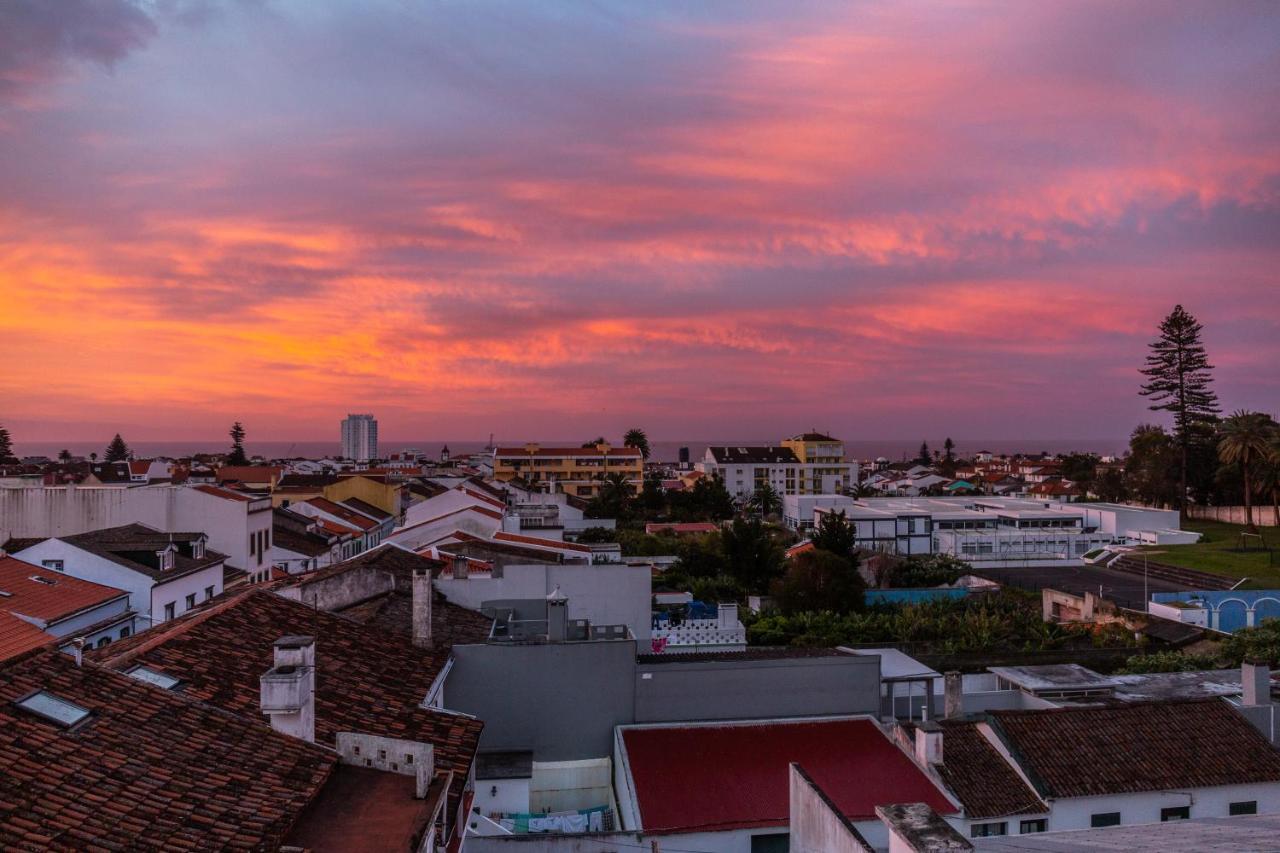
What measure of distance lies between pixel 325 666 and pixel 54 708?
4429 mm

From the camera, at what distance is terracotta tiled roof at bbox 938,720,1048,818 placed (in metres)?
13.3

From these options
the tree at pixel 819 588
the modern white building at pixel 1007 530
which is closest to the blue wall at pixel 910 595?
the tree at pixel 819 588

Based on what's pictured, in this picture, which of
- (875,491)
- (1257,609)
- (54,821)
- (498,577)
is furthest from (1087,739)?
(875,491)

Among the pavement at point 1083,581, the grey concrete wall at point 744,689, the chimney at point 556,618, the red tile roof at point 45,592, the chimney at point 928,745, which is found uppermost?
the chimney at point 556,618

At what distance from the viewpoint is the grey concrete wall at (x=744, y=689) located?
15.1m

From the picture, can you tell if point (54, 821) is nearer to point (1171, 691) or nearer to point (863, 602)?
point (1171, 691)

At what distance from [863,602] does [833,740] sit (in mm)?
23284

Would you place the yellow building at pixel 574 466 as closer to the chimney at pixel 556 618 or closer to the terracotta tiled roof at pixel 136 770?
the chimney at pixel 556 618

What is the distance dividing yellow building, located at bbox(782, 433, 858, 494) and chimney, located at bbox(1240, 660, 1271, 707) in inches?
3352

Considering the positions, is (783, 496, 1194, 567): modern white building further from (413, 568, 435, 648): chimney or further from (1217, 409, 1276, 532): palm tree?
(413, 568, 435, 648): chimney

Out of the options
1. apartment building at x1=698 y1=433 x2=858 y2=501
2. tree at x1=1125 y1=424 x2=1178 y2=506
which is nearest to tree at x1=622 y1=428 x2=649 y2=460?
apartment building at x1=698 y1=433 x2=858 y2=501

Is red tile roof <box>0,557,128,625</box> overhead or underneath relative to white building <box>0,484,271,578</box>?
underneath

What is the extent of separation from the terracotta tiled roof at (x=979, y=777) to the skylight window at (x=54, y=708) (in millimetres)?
11130

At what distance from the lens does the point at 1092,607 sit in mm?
35625
